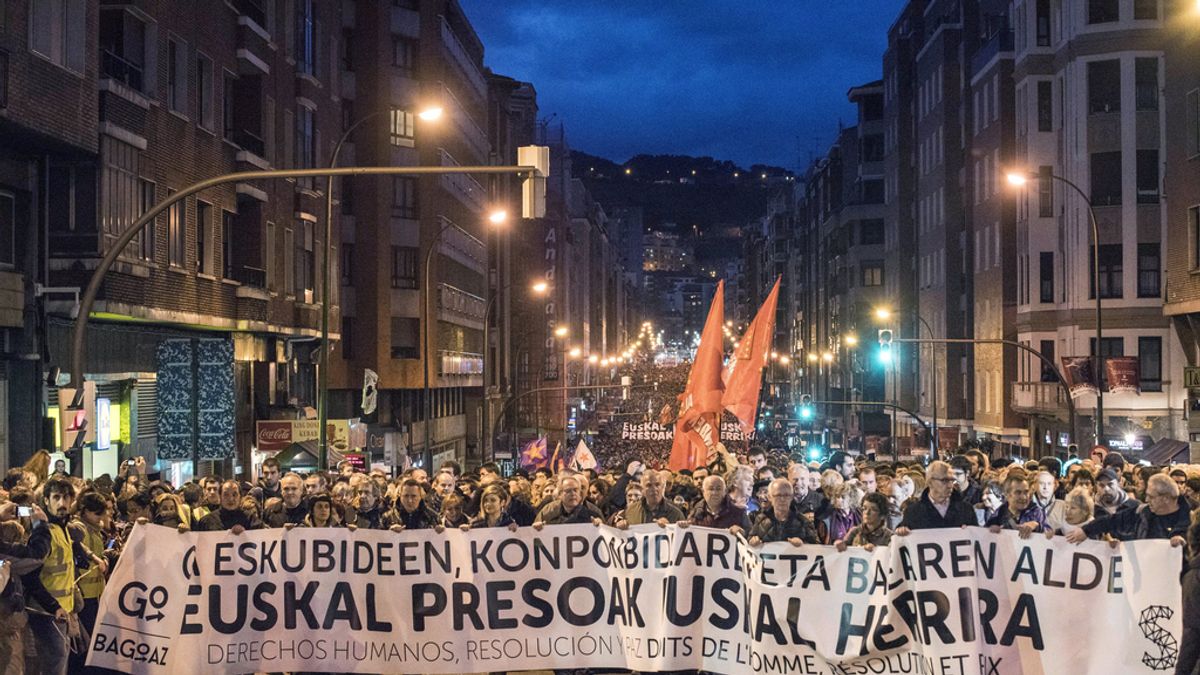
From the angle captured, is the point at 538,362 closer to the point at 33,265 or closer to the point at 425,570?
the point at 33,265

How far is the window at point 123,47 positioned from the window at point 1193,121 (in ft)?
81.4

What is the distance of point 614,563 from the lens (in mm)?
12133

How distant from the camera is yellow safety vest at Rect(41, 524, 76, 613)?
453 inches

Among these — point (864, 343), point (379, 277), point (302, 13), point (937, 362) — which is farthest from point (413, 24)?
point (864, 343)

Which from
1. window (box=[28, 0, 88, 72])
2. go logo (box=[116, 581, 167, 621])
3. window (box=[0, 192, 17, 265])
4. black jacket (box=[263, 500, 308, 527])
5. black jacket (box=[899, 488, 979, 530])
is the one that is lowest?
go logo (box=[116, 581, 167, 621])

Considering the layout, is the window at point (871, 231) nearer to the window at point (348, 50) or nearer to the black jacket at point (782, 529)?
the window at point (348, 50)

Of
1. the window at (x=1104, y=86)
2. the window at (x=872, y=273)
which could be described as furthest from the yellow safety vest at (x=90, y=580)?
the window at (x=872, y=273)

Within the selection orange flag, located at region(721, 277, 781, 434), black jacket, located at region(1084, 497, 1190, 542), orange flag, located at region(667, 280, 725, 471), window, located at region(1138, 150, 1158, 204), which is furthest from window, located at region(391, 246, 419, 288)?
black jacket, located at region(1084, 497, 1190, 542)

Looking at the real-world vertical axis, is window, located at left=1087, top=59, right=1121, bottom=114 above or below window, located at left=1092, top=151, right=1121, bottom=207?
above

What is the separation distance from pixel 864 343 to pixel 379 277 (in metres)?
43.2

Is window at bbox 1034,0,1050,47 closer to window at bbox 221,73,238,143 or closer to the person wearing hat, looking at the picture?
window at bbox 221,73,238,143

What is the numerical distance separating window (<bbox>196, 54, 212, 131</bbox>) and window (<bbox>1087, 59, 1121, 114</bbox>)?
28.4m

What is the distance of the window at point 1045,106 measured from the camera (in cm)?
5534

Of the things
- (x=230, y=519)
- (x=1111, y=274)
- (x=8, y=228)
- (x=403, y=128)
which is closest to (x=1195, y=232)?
(x=1111, y=274)
